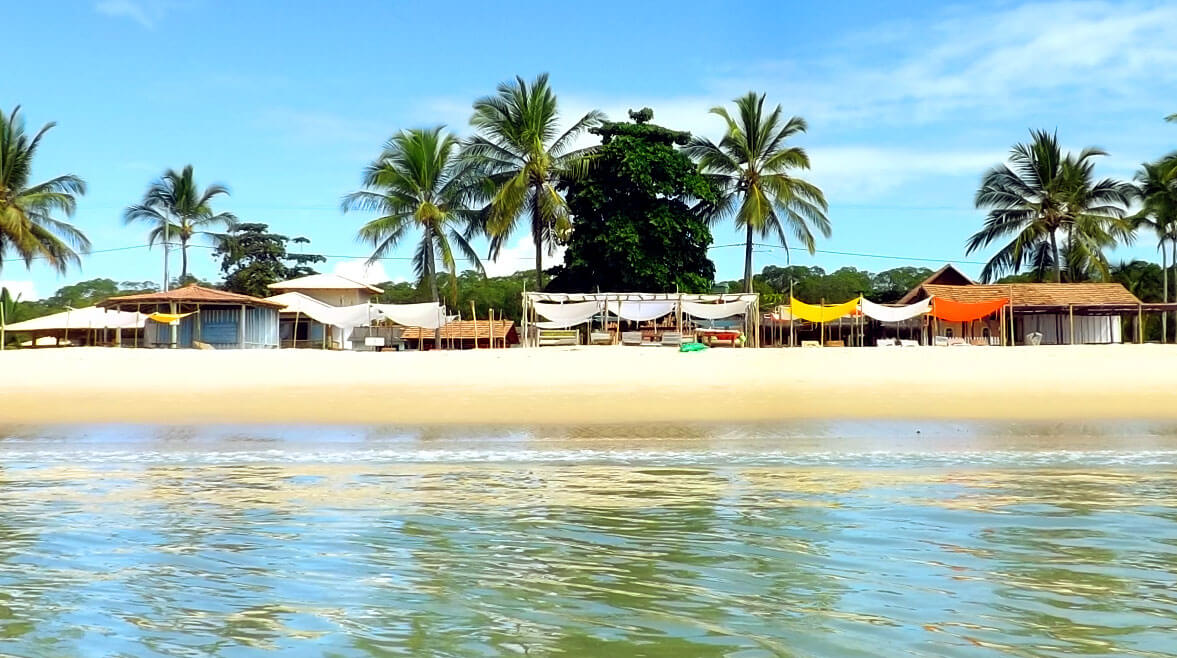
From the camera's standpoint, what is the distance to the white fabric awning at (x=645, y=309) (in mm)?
26344

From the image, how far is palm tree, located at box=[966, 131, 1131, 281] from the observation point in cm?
3478

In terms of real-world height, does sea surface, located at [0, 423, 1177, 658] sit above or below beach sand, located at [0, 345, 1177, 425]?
below

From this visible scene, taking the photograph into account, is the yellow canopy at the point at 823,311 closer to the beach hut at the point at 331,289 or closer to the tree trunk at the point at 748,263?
the tree trunk at the point at 748,263

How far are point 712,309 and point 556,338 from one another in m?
4.59

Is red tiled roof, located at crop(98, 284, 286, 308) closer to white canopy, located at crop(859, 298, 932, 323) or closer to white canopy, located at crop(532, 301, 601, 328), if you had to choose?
white canopy, located at crop(532, 301, 601, 328)

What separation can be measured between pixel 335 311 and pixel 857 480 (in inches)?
862

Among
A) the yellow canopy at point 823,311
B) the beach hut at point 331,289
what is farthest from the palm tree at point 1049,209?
the beach hut at point 331,289

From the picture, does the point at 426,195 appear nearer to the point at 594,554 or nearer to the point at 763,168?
the point at 763,168

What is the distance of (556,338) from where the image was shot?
79.8ft

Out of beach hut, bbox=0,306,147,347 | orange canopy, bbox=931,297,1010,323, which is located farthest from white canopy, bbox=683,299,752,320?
beach hut, bbox=0,306,147,347

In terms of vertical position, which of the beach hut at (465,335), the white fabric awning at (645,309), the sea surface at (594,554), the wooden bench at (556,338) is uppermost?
the white fabric awning at (645,309)

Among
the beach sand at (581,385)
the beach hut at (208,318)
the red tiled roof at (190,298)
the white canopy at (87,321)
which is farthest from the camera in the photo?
the white canopy at (87,321)

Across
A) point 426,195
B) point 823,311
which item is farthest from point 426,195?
point 823,311

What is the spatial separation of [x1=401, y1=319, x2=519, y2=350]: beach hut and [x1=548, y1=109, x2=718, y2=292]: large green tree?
122 inches
